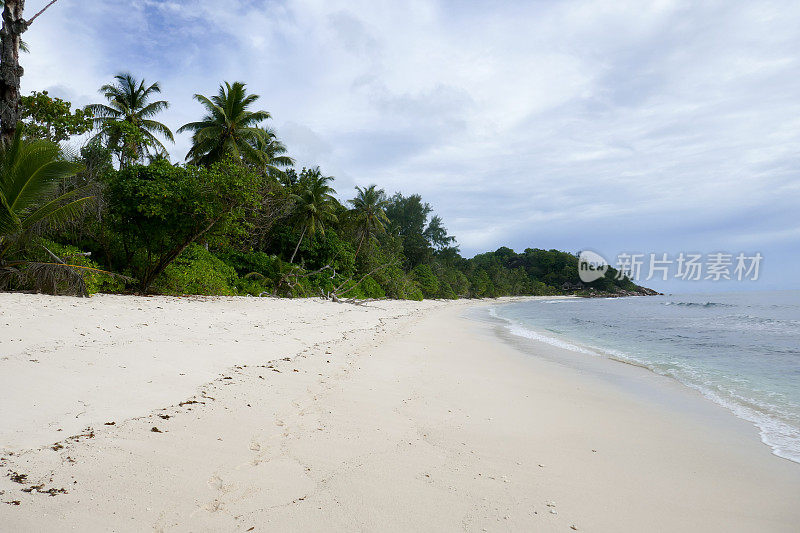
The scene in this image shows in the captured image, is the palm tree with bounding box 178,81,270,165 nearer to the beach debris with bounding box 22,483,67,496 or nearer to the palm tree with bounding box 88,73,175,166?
the palm tree with bounding box 88,73,175,166

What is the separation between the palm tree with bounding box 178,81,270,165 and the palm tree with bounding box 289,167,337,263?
378 cm

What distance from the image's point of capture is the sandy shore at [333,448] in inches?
82.9

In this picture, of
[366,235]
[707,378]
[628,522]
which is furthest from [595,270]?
[628,522]

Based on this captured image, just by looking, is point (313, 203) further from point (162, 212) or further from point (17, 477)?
point (17, 477)

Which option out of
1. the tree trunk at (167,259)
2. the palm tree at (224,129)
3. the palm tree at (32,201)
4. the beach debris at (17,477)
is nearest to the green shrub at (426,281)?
the palm tree at (224,129)

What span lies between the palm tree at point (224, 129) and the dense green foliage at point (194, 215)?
65 mm

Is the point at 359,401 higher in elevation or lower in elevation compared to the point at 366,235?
lower

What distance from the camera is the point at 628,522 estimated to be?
2.35 metres

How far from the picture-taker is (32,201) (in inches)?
336

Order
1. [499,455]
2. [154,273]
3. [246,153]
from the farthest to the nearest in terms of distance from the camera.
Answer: [246,153], [154,273], [499,455]

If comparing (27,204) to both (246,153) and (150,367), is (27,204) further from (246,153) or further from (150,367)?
(246,153)

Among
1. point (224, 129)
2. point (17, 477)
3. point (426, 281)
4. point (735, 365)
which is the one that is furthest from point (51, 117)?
point (426, 281)

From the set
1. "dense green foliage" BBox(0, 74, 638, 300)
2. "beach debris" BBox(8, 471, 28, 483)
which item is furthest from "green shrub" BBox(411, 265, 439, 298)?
"beach debris" BBox(8, 471, 28, 483)

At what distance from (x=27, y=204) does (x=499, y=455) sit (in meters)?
10.5
